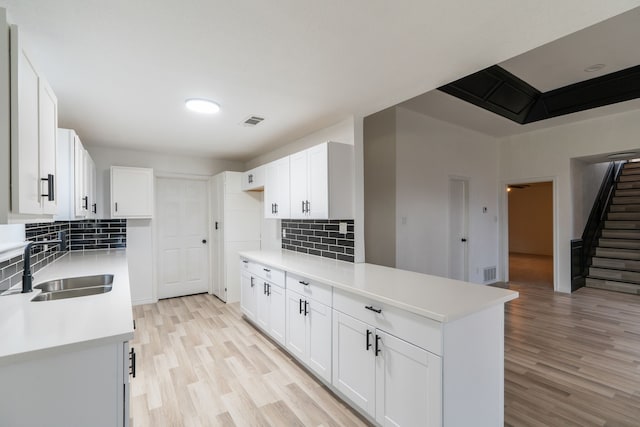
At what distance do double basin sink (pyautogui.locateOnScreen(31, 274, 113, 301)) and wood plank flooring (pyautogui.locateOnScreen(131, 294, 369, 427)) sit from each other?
872 mm

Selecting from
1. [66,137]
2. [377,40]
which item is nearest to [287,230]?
[66,137]

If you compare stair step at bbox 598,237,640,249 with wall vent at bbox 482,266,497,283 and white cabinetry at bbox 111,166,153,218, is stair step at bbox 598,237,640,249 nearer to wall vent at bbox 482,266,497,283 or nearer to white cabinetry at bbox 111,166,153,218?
wall vent at bbox 482,266,497,283

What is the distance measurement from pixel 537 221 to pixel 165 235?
11.1 metres

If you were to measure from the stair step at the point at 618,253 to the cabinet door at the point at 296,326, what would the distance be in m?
6.32

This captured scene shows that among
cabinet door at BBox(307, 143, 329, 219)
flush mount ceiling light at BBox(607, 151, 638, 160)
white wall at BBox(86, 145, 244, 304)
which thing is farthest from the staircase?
white wall at BBox(86, 145, 244, 304)

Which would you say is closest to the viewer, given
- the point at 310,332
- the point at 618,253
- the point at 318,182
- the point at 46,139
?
the point at 46,139

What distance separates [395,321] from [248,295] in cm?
247

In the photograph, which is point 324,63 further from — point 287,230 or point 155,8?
point 287,230

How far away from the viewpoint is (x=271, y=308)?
126 inches

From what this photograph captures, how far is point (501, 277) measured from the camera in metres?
5.96

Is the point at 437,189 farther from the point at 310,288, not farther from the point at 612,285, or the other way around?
the point at 612,285

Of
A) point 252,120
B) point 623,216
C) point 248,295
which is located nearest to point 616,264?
point 623,216

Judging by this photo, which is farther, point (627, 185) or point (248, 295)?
point (627, 185)

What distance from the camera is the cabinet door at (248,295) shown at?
3.61m
